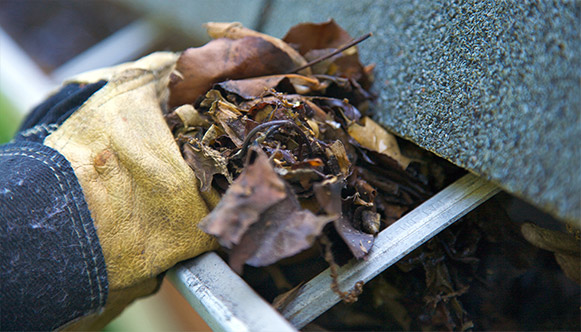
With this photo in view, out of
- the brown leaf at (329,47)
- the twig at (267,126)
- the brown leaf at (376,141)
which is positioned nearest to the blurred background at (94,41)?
the brown leaf at (329,47)

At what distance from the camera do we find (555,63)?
675 mm

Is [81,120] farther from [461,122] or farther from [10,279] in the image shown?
[461,122]

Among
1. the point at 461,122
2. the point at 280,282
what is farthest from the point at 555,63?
the point at 280,282

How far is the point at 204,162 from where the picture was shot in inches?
33.1

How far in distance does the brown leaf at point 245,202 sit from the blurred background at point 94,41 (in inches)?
40.4

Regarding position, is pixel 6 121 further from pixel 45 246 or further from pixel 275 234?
pixel 275 234

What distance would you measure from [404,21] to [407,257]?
56 centimetres

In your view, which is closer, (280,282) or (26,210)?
(26,210)

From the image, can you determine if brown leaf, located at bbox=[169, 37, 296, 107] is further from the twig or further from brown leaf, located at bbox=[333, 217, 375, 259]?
brown leaf, located at bbox=[333, 217, 375, 259]

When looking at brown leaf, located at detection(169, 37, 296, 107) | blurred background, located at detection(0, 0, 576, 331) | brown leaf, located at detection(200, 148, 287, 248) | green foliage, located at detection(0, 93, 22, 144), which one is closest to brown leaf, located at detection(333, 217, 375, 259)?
brown leaf, located at detection(200, 148, 287, 248)

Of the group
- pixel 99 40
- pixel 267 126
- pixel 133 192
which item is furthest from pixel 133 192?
pixel 99 40

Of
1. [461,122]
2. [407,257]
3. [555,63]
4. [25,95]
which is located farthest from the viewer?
[25,95]

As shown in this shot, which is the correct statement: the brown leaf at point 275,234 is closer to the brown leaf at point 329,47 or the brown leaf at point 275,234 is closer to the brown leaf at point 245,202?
the brown leaf at point 245,202

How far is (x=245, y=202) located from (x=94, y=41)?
2.33 metres
